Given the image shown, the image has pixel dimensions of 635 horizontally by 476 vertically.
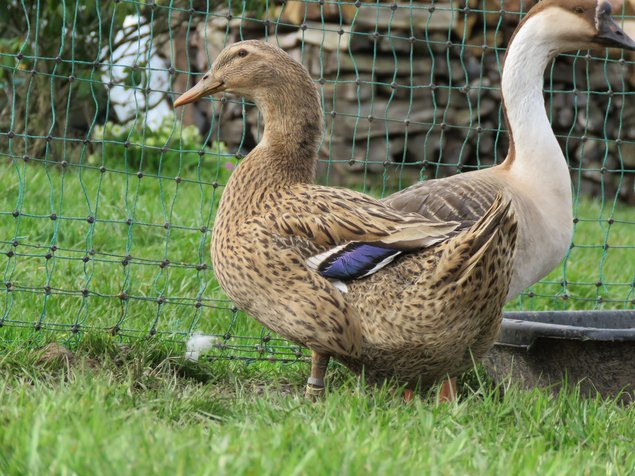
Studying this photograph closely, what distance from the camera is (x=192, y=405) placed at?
10.8ft

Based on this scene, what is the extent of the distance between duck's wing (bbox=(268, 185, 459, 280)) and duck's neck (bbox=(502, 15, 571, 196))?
35.2 inches

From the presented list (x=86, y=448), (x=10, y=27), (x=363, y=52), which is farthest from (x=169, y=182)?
(x=86, y=448)

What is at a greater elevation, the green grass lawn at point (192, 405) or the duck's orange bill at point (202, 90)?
the duck's orange bill at point (202, 90)

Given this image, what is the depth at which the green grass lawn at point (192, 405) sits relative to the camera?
2395mm

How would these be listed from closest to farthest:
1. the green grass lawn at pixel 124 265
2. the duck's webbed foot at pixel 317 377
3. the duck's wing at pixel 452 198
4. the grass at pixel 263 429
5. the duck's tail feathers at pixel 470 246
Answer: the grass at pixel 263 429 → the duck's tail feathers at pixel 470 246 → the duck's webbed foot at pixel 317 377 → the duck's wing at pixel 452 198 → the green grass lawn at pixel 124 265

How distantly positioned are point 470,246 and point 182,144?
471 cm

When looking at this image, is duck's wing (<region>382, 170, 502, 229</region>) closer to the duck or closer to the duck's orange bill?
the duck

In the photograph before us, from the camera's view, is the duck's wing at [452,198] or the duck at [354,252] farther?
the duck's wing at [452,198]

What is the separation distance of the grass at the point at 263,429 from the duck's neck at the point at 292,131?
32.4 inches

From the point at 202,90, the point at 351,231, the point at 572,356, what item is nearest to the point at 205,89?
the point at 202,90

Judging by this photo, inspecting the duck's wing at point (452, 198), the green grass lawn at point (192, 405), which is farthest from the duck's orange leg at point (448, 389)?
the duck's wing at point (452, 198)

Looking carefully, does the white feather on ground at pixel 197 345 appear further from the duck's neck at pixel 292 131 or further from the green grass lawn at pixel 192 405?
the duck's neck at pixel 292 131

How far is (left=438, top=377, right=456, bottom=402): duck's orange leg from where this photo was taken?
3725mm

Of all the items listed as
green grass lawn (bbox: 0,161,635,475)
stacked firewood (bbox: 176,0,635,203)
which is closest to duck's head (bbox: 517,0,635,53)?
green grass lawn (bbox: 0,161,635,475)
